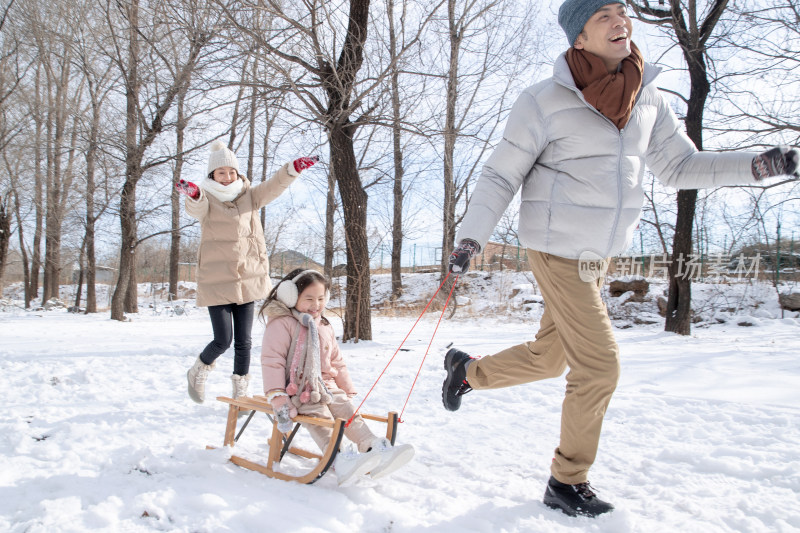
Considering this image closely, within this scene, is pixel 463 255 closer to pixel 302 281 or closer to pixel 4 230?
pixel 302 281

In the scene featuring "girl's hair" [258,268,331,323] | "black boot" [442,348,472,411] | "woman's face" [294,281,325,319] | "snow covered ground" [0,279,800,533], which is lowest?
"snow covered ground" [0,279,800,533]

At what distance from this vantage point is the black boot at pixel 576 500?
2104mm

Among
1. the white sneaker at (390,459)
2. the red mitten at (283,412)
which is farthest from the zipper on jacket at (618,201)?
the red mitten at (283,412)

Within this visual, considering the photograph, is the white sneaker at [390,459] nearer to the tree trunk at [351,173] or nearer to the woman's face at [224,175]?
the woman's face at [224,175]

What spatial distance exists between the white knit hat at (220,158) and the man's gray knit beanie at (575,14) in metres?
2.35

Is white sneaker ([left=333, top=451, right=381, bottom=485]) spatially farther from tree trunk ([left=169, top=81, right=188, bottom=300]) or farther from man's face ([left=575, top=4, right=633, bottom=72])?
tree trunk ([left=169, top=81, right=188, bottom=300])

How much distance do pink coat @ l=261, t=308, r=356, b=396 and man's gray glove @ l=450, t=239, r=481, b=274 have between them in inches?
40.1

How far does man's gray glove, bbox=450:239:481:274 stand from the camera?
6.91 ft

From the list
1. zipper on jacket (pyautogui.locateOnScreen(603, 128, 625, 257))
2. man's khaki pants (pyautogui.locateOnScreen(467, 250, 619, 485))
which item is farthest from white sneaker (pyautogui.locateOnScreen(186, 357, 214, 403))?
zipper on jacket (pyautogui.locateOnScreen(603, 128, 625, 257))

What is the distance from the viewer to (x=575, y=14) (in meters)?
2.26

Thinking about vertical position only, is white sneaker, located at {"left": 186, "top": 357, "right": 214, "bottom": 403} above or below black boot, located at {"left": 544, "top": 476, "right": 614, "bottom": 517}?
above

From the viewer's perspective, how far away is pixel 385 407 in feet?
12.9

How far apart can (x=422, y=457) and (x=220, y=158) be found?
2394 mm

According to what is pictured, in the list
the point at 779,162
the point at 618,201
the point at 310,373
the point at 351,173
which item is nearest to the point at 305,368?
the point at 310,373
